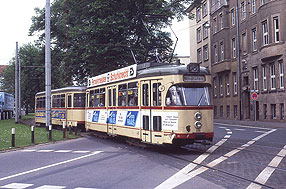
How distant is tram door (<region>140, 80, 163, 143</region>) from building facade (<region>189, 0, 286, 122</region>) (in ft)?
61.8

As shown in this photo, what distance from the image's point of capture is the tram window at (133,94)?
1470 cm

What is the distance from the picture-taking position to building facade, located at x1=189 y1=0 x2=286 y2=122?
30688mm

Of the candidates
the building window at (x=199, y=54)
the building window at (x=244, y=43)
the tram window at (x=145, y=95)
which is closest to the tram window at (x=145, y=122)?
the tram window at (x=145, y=95)

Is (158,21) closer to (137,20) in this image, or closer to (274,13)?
(137,20)

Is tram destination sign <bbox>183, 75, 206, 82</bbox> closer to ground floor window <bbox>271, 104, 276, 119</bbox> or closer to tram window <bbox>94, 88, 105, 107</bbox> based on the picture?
tram window <bbox>94, 88, 105, 107</bbox>

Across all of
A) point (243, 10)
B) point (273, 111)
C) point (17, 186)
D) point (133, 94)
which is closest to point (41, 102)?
point (133, 94)

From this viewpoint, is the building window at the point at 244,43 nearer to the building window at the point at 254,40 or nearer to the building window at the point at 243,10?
the building window at the point at 243,10

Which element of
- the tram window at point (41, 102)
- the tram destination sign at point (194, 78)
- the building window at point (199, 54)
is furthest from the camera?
the building window at point (199, 54)

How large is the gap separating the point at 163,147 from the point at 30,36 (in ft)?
93.8

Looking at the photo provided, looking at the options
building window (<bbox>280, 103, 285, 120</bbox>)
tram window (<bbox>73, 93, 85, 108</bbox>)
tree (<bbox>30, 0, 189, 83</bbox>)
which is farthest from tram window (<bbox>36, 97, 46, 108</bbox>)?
building window (<bbox>280, 103, 285, 120</bbox>)

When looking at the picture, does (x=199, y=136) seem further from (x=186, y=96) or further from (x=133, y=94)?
(x=133, y=94)

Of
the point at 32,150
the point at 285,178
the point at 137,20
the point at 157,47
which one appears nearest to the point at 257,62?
the point at 157,47

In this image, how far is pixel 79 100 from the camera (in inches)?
933

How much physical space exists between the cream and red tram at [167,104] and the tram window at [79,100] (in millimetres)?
7984
